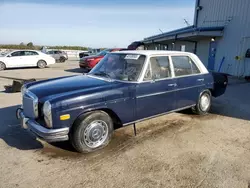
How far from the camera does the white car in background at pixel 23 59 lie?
15.4 m

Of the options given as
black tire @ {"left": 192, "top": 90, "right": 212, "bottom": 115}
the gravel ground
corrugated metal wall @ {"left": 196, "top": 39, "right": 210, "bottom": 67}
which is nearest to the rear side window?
black tire @ {"left": 192, "top": 90, "right": 212, "bottom": 115}

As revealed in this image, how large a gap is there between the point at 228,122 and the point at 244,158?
5.57 feet

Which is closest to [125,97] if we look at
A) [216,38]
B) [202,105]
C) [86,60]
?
[202,105]

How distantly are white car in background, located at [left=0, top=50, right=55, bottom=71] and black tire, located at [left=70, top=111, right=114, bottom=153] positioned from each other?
14.7 metres

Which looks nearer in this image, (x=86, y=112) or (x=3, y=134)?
(x=86, y=112)

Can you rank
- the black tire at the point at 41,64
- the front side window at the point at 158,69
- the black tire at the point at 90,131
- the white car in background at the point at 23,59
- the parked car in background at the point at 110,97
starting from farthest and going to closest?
the black tire at the point at 41,64
the white car in background at the point at 23,59
the front side window at the point at 158,69
the black tire at the point at 90,131
the parked car in background at the point at 110,97

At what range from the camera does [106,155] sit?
341 cm

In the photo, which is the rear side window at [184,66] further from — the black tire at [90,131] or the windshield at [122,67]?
the black tire at [90,131]

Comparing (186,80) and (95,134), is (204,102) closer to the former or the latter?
(186,80)

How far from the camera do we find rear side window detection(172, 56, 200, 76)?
4586 millimetres

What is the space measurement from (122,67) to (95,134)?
151 centimetres

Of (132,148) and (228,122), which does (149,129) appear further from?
(228,122)

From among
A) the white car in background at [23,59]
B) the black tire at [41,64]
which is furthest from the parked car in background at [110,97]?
the black tire at [41,64]

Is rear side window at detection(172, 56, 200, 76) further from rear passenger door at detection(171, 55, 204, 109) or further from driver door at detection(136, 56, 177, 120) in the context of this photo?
driver door at detection(136, 56, 177, 120)
